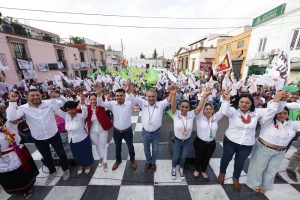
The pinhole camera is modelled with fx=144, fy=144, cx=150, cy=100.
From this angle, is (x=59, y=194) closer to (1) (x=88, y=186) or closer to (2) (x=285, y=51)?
(1) (x=88, y=186)

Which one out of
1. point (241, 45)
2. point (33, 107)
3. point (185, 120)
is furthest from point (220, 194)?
point (241, 45)

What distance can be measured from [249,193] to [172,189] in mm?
1289

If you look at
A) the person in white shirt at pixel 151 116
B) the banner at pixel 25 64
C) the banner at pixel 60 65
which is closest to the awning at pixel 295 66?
the person in white shirt at pixel 151 116

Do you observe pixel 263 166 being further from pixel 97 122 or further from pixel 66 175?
pixel 66 175

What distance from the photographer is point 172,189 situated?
2.51m

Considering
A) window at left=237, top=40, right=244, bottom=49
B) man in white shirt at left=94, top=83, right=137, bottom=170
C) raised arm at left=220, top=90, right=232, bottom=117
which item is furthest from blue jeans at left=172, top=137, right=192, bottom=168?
window at left=237, top=40, right=244, bottom=49

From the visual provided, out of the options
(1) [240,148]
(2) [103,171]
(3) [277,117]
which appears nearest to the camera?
(3) [277,117]

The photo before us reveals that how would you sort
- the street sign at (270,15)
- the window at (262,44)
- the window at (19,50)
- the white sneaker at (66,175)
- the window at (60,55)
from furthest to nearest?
1. the window at (60,55)
2. the window at (262,44)
3. the window at (19,50)
4. the street sign at (270,15)
5. the white sneaker at (66,175)

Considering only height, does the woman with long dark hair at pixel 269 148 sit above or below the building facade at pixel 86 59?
below

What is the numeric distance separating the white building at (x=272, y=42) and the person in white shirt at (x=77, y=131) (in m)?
8.55

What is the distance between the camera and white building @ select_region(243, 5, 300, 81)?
348 inches

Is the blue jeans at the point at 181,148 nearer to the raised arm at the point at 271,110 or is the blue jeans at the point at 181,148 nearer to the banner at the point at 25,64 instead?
the raised arm at the point at 271,110

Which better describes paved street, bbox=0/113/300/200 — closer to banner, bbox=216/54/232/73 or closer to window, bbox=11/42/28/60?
banner, bbox=216/54/232/73

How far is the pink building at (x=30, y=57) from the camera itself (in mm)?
9984
